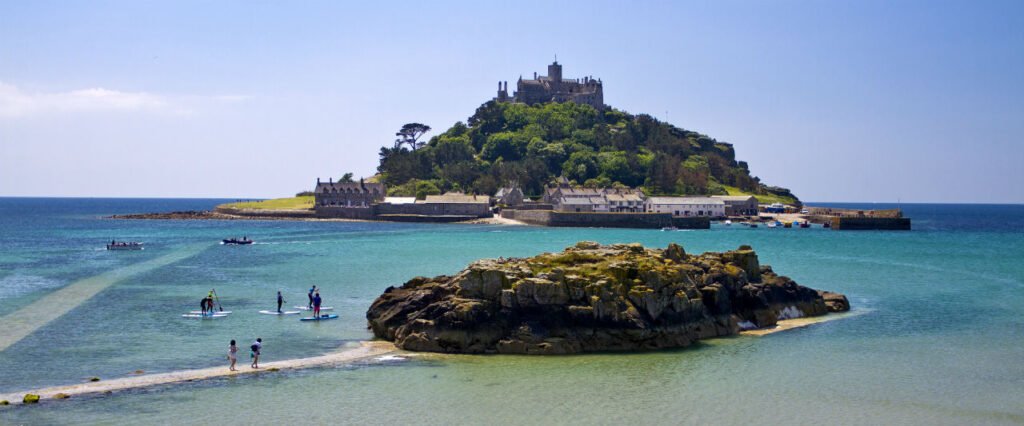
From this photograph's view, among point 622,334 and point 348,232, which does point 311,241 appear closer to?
point 348,232

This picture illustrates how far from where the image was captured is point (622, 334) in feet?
96.0

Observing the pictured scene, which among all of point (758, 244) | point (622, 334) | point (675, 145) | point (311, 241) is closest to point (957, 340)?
point (622, 334)

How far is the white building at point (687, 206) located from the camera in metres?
138

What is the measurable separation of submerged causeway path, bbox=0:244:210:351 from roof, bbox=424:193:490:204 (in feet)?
253

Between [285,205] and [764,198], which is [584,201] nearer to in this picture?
[285,205]

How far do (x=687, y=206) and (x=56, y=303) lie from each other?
109127 millimetres

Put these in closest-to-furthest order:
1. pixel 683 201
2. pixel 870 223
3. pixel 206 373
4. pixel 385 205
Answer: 1. pixel 206 373
2. pixel 870 223
3. pixel 683 201
4. pixel 385 205

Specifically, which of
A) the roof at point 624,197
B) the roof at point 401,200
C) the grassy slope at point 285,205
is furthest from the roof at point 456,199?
the grassy slope at point 285,205

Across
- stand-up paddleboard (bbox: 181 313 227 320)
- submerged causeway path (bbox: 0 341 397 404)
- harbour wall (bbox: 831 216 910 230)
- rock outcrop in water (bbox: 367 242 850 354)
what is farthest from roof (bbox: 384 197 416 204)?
submerged causeway path (bbox: 0 341 397 404)

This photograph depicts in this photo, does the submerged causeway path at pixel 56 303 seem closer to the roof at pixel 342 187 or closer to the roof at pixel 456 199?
the roof at pixel 456 199

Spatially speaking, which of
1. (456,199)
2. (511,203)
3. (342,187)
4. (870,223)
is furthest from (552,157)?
(870,223)

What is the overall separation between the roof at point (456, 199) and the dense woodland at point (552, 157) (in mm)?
12281

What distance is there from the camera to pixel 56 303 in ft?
134

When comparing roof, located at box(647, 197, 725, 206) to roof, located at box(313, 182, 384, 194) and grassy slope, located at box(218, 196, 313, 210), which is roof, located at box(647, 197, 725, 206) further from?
grassy slope, located at box(218, 196, 313, 210)
